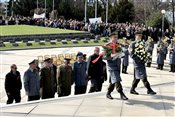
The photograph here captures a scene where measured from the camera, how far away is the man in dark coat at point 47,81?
12477 mm

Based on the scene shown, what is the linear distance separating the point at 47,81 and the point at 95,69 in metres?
1.60

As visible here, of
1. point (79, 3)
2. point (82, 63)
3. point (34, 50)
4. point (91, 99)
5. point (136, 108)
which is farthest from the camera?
point (79, 3)

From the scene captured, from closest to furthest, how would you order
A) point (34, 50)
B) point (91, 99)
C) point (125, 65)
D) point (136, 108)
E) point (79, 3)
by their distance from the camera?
point (136, 108), point (91, 99), point (125, 65), point (34, 50), point (79, 3)

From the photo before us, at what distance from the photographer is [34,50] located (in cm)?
3294

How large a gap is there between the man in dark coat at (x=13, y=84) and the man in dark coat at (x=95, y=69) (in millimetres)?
2158

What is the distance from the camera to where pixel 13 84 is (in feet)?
40.6

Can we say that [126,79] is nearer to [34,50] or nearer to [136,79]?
[136,79]

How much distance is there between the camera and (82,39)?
42.5 metres

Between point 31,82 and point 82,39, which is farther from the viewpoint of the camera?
point 82,39

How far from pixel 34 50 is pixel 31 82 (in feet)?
69.4

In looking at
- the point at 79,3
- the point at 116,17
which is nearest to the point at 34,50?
the point at 116,17

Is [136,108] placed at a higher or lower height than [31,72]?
lower

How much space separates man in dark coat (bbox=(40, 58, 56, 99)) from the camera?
12.5m

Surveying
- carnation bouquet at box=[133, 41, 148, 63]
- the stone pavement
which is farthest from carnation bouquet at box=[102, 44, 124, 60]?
the stone pavement
